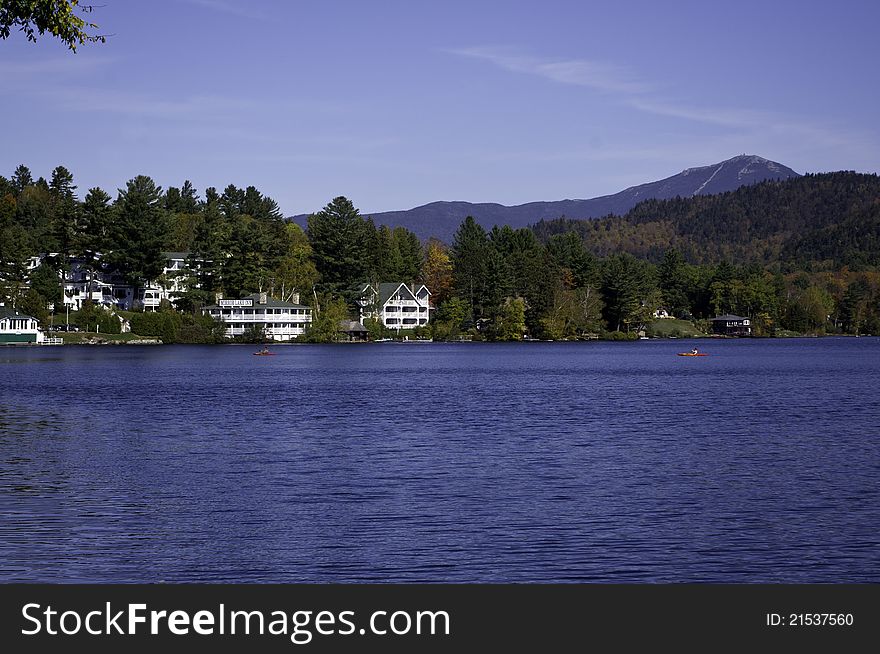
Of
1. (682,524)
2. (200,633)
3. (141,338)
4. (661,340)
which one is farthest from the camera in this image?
(661,340)

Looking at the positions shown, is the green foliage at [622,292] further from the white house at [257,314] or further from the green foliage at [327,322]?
the white house at [257,314]

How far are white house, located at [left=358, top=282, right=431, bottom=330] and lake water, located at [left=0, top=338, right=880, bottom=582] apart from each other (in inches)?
3607

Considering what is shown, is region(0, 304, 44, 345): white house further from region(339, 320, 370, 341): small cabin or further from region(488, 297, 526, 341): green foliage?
region(488, 297, 526, 341): green foliage

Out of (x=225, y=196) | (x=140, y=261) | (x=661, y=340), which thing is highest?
(x=225, y=196)

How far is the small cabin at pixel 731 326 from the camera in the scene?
187625mm

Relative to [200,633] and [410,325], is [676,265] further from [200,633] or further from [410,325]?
[200,633]

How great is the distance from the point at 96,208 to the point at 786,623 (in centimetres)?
12792

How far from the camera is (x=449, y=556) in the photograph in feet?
55.8

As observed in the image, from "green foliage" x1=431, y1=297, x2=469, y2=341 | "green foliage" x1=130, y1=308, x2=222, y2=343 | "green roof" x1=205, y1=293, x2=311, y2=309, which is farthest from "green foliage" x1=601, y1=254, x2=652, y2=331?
"green foliage" x1=130, y1=308, x2=222, y2=343

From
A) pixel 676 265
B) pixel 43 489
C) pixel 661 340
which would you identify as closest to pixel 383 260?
pixel 661 340

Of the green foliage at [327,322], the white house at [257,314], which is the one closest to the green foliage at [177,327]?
the white house at [257,314]

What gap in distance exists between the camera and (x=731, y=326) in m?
189

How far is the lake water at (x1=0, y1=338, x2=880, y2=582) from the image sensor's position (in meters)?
16.6

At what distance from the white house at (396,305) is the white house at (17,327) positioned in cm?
4138
